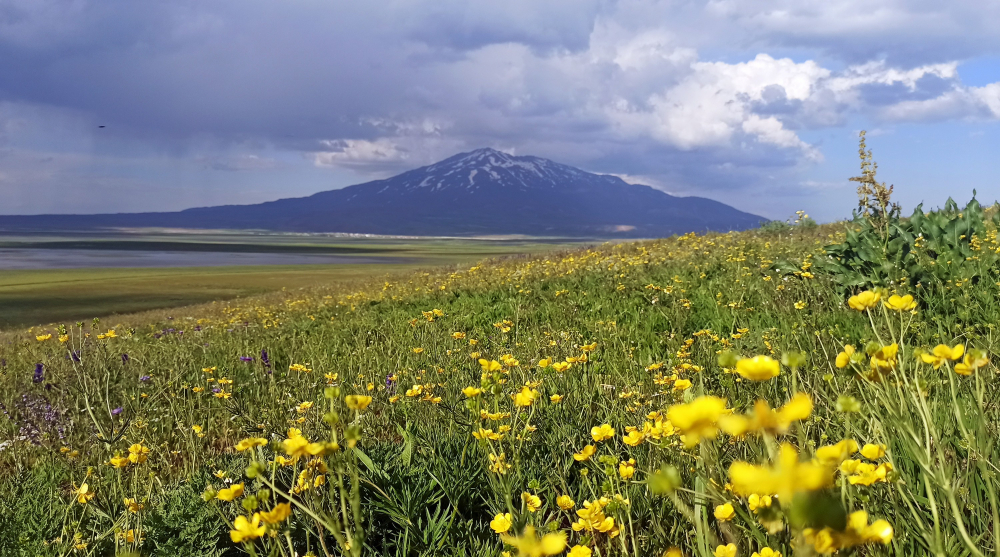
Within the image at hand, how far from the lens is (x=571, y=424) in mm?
3088

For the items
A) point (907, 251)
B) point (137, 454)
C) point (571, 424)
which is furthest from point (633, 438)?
point (907, 251)

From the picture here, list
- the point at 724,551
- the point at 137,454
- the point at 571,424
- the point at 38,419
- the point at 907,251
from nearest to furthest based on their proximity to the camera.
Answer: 1. the point at 724,551
2. the point at 137,454
3. the point at 571,424
4. the point at 38,419
5. the point at 907,251

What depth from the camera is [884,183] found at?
17.3 feet

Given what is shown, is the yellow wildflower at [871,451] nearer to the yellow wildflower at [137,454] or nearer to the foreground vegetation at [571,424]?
the foreground vegetation at [571,424]

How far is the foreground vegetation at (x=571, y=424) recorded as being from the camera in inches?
52.9

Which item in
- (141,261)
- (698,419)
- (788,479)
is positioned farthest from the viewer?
(141,261)

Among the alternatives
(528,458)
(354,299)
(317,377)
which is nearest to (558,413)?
(528,458)

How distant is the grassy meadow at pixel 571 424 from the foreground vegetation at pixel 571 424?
0.02 meters

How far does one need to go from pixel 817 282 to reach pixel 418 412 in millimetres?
4865

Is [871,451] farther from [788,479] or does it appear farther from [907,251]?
[907,251]

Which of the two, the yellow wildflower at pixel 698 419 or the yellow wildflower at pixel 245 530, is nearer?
the yellow wildflower at pixel 698 419

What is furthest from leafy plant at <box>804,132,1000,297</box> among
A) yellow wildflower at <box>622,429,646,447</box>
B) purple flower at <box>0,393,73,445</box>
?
purple flower at <box>0,393,73,445</box>

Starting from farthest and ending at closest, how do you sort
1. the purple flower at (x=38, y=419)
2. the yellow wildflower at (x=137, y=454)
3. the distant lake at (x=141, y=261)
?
1. the distant lake at (x=141, y=261)
2. the purple flower at (x=38, y=419)
3. the yellow wildflower at (x=137, y=454)

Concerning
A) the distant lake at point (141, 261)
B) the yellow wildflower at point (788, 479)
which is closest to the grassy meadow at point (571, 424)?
the yellow wildflower at point (788, 479)
